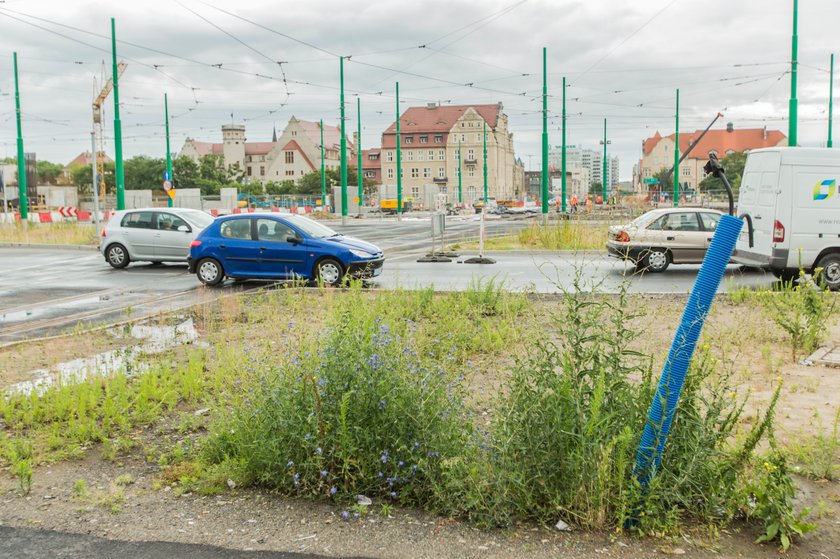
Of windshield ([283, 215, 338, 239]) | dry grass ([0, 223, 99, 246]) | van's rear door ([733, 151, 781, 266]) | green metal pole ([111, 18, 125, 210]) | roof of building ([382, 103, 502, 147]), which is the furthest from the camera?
roof of building ([382, 103, 502, 147])

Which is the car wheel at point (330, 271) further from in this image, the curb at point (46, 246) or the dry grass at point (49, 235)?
the dry grass at point (49, 235)

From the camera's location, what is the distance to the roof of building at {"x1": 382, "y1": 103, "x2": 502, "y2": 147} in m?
132

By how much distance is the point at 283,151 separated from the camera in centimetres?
15025

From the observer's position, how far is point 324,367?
486 centimetres

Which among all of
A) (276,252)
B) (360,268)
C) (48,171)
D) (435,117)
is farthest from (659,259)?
(48,171)

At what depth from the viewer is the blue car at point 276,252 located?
15477 mm

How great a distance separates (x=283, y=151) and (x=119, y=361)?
146 metres

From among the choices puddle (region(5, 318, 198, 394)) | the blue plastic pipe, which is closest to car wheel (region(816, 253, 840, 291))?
puddle (region(5, 318, 198, 394))

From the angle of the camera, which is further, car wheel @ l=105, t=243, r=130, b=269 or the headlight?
car wheel @ l=105, t=243, r=130, b=269

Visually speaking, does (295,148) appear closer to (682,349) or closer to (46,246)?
(46,246)

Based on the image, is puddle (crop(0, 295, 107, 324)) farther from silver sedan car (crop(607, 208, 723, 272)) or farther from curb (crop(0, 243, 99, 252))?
curb (crop(0, 243, 99, 252))

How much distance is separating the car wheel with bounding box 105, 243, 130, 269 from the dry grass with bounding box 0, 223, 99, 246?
9.81 meters

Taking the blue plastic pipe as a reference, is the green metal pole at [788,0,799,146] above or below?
above

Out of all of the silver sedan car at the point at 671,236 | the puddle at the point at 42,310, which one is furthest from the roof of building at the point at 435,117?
the puddle at the point at 42,310
